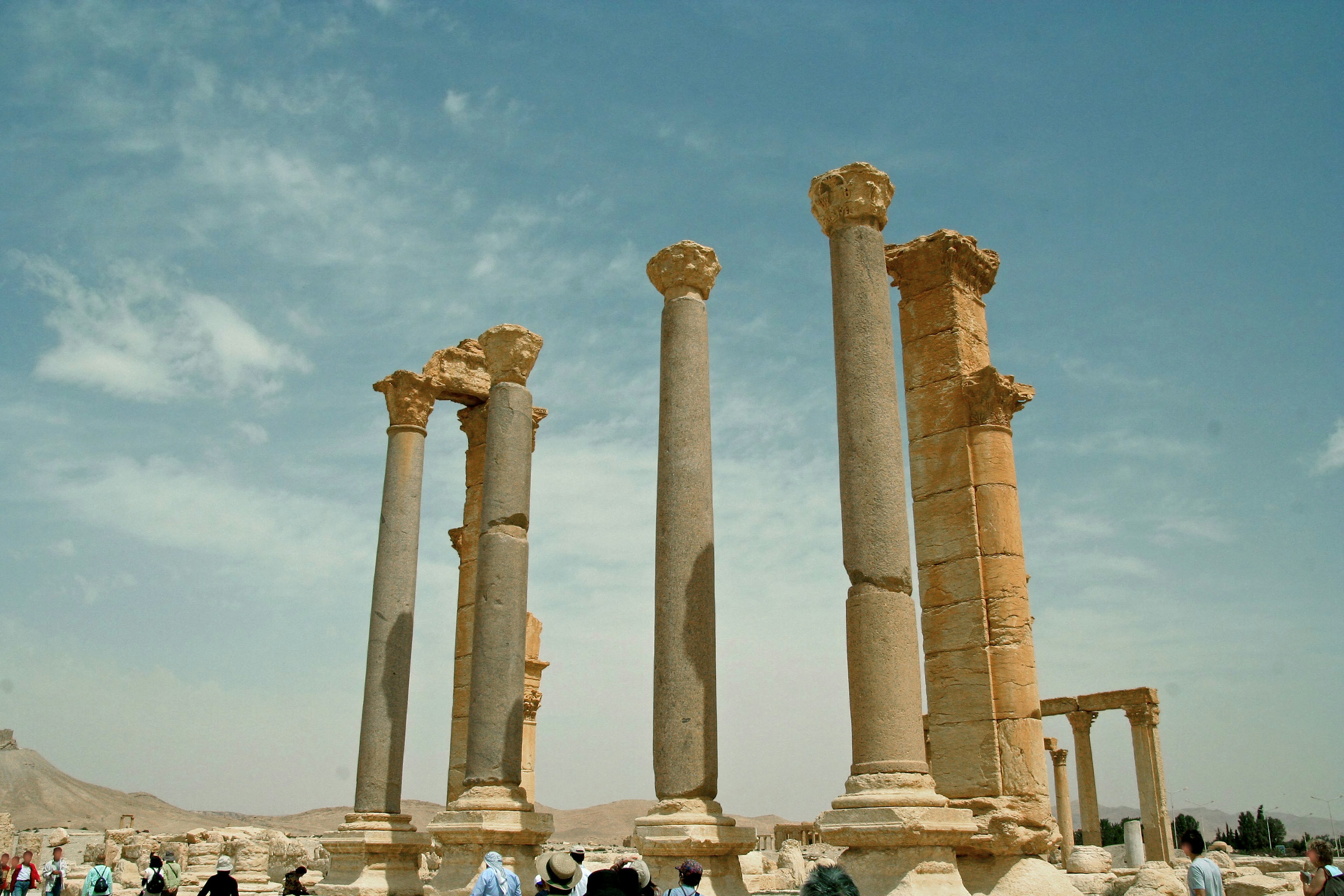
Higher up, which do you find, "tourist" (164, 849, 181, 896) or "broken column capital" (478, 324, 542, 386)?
"broken column capital" (478, 324, 542, 386)

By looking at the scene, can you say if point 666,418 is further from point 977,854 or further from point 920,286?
point 977,854

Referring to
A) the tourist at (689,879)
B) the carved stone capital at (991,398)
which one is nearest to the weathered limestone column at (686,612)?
the carved stone capital at (991,398)

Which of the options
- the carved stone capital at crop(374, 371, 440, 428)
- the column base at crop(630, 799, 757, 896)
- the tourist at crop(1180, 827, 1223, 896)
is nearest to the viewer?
the tourist at crop(1180, 827, 1223, 896)

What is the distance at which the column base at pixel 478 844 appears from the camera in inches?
541

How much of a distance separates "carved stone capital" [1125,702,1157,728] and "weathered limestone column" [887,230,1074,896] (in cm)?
1812

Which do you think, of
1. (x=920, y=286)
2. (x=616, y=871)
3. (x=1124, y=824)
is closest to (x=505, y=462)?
(x=920, y=286)

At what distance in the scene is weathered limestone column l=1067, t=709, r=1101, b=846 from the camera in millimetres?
30047

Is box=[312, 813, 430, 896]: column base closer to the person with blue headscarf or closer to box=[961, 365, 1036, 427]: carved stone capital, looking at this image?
the person with blue headscarf

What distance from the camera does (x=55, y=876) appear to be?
17844 mm

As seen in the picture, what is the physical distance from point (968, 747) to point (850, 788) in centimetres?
275

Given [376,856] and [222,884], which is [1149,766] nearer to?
[376,856]

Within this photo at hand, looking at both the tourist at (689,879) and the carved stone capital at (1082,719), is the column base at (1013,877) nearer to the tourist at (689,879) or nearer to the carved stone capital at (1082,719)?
the tourist at (689,879)

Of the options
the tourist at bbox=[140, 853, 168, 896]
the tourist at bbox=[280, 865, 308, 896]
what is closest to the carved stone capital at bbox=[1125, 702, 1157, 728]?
the tourist at bbox=[280, 865, 308, 896]

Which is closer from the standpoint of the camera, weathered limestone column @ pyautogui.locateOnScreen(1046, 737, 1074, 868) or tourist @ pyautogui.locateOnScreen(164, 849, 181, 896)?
tourist @ pyautogui.locateOnScreen(164, 849, 181, 896)
